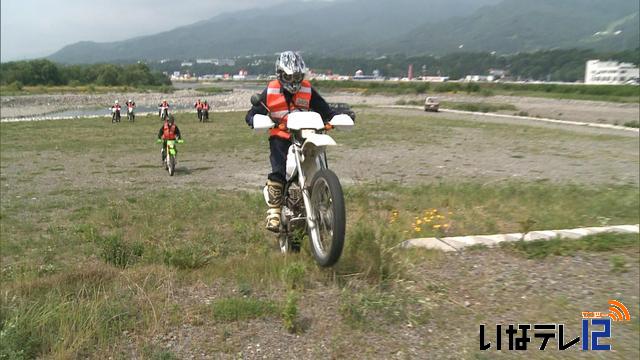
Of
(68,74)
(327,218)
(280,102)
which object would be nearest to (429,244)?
(327,218)

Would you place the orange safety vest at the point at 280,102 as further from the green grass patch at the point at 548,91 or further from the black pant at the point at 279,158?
the green grass patch at the point at 548,91

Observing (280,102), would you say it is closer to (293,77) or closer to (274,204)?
(293,77)

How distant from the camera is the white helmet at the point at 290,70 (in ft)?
16.3

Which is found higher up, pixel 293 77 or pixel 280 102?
pixel 293 77

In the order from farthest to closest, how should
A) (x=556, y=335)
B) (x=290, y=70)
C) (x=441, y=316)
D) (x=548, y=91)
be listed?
1. (x=548, y=91)
2. (x=290, y=70)
3. (x=441, y=316)
4. (x=556, y=335)

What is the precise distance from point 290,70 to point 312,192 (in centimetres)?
123

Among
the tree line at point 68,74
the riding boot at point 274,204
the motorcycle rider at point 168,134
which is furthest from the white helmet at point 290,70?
the tree line at point 68,74

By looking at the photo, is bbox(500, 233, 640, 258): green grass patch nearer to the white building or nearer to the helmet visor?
the helmet visor

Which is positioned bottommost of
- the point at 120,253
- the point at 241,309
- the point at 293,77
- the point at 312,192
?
the point at 120,253

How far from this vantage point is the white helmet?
4.97 meters

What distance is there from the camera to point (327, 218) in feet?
A: 14.6

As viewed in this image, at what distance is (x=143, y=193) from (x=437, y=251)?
8.98 meters

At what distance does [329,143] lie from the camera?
176 inches

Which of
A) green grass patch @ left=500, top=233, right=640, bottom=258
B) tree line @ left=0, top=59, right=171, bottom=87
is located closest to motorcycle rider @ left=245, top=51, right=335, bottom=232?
green grass patch @ left=500, top=233, right=640, bottom=258
